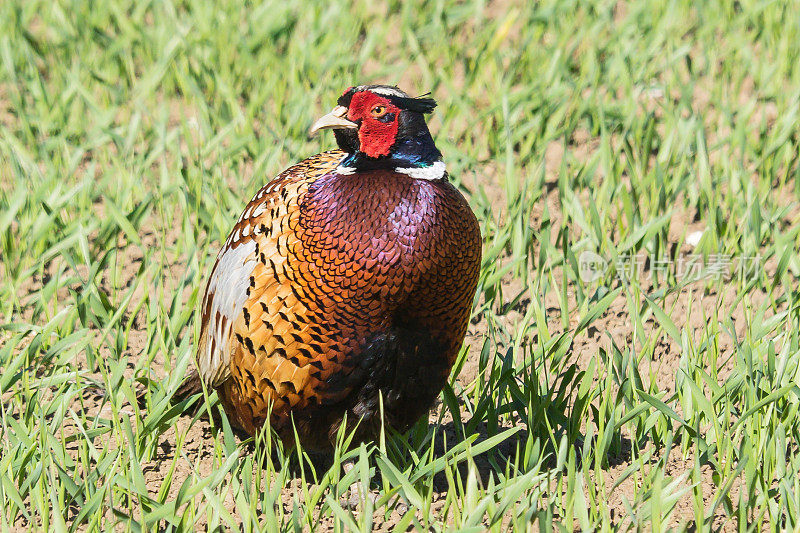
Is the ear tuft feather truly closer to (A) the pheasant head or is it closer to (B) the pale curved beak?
(A) the pheasant head

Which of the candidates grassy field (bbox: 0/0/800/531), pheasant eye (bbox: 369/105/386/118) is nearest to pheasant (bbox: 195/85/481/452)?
pheasant eye (bbox: 369/105/386/118)

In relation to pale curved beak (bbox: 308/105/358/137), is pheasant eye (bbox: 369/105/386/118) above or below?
above

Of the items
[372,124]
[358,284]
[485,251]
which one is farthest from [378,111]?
[485,251]

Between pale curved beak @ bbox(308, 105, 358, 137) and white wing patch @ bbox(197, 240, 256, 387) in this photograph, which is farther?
white wing patch @ bbox(197, 240, 256, 387)

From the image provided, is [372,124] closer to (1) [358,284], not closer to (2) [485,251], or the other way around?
(1) [358,284]

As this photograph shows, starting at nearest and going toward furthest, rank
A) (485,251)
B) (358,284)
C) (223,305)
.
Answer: (358,284) < (223,305) < (485,251)

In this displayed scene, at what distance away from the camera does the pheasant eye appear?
2.55 meters

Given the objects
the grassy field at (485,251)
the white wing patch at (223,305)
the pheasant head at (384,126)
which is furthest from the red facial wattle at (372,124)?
the grassy field at (485,251)

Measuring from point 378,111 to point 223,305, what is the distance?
67cm

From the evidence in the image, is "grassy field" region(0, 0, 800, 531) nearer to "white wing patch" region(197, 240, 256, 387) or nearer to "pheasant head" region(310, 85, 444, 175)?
"white wing patch" region(197, 240, 256, 387)

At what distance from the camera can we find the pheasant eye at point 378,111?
2.55m

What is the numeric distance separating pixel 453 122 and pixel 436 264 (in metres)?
2.35

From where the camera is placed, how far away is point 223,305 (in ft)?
9.27

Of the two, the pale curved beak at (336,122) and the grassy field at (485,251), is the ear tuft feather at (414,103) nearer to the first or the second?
the pale curved beak at (336,122)
